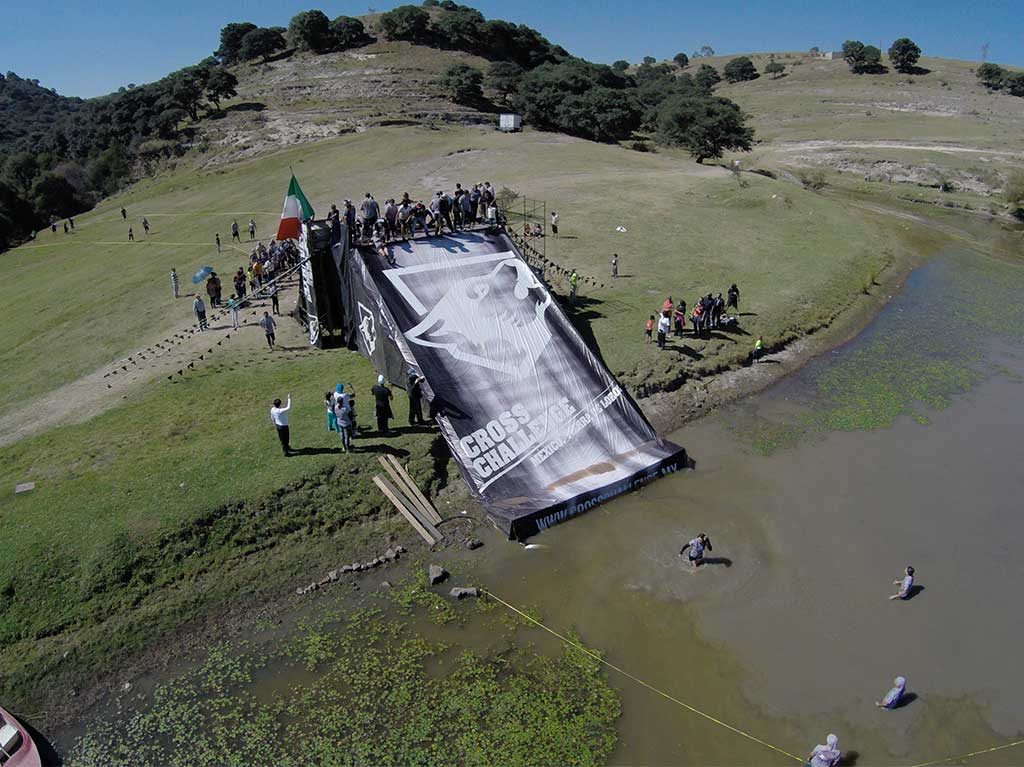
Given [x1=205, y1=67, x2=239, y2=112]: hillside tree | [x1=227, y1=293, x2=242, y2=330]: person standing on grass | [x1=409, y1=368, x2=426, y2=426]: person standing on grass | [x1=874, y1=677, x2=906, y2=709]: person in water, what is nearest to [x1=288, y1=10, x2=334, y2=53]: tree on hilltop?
[x1=205, y1=67, x2=239, y2=112]: hillside tree

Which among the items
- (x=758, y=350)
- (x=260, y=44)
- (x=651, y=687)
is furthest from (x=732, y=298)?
(x=260, y=44)

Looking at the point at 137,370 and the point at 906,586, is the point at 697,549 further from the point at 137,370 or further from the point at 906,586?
the point at 137,370

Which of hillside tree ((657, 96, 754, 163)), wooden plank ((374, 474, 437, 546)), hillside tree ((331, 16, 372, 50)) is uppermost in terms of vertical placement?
hillside tree ((331, 16, 372, 50))

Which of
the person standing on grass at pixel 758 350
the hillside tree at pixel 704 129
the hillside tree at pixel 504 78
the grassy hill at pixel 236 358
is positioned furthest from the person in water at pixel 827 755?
the hillside tree at pixel 504 78

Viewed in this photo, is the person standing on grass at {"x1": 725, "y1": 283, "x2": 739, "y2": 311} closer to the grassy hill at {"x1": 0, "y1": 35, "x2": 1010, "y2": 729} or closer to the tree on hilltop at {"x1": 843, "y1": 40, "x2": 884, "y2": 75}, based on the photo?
the grassy hill at {"x1": 0, "y1": 35, "x2": 1010, "y2": 729}

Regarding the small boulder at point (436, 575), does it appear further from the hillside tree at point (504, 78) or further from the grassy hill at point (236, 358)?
the hillside tree at point (504, 78)

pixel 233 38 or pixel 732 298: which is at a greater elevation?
pixel 233 38
